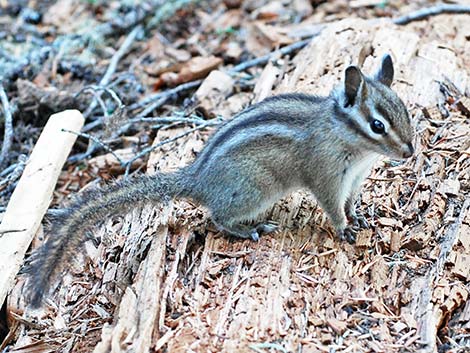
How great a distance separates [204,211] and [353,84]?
4.59 ft

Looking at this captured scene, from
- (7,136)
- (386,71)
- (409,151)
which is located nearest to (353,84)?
(386,71)

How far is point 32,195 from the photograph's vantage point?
5.55m

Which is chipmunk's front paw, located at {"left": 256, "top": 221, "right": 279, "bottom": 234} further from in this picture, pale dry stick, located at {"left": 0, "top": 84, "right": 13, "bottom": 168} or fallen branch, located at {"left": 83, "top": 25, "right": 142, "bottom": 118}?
fallen branch, located at {"left": 83, "top": 25, "right": 142, "bottom": 118}

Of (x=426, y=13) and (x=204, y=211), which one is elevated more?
(x=204, y=211)

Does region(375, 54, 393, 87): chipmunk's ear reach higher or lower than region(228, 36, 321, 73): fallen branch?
higher

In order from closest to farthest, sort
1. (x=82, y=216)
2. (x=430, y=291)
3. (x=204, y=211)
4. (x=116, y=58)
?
(x=430, y=291), (x=82, y=216), (x=204, y=211), (x=116, y=58)

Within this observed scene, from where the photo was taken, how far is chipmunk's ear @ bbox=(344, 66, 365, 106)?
4.56 metres

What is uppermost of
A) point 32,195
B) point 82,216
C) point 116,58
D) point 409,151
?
point 409,151

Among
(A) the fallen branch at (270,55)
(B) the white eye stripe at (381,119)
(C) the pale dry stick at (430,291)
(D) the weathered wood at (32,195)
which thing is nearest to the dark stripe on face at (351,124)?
(B) the white eye stripe at (381,119)

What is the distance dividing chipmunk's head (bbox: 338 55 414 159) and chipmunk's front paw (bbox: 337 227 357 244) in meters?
0.61

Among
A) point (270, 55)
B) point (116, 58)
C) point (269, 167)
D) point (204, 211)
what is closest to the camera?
point (269, 167)

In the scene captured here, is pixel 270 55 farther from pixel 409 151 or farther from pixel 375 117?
pixel 409 151

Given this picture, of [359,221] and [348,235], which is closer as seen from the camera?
[348,235]

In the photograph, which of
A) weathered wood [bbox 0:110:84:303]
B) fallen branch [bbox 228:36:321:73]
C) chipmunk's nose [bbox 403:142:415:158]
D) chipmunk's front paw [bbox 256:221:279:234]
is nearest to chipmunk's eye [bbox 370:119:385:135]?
chipmunk's nose [bbox 403:142:415:158]
